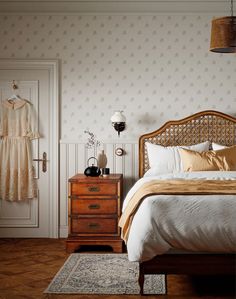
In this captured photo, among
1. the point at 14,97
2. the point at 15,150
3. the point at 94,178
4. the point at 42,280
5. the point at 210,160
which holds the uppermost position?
the point at 14,97

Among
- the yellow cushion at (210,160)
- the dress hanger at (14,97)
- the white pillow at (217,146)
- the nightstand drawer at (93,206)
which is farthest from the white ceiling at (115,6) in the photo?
the nightstand drawer at (93,206)

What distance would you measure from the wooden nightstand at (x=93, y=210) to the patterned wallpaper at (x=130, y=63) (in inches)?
34.4

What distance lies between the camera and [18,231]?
5.82 meters

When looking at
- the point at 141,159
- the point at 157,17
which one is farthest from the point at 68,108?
the point at 157,17

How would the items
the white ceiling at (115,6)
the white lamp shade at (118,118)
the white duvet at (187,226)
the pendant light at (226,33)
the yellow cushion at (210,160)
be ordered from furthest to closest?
the white ceiling at (115,6) → the white lamp shade at (118,118) → the yellow cushion at (210,160) → the pendant light at (226,33) → the white duvet at (187,226)

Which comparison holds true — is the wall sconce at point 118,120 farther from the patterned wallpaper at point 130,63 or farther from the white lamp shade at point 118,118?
the patterned wallpaper at point 130,63

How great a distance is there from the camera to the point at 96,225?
5.06 meters

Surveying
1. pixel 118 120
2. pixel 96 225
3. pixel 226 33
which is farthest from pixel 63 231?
pixel 226 33

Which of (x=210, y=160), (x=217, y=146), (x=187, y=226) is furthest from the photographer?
(x=217, y=146)

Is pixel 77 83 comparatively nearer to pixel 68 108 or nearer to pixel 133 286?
pixel 68 108

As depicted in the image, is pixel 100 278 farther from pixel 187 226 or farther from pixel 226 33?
pixel 226 33

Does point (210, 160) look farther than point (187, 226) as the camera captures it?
Yes

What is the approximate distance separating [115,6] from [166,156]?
187 cm

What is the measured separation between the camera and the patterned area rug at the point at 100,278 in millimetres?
3639
